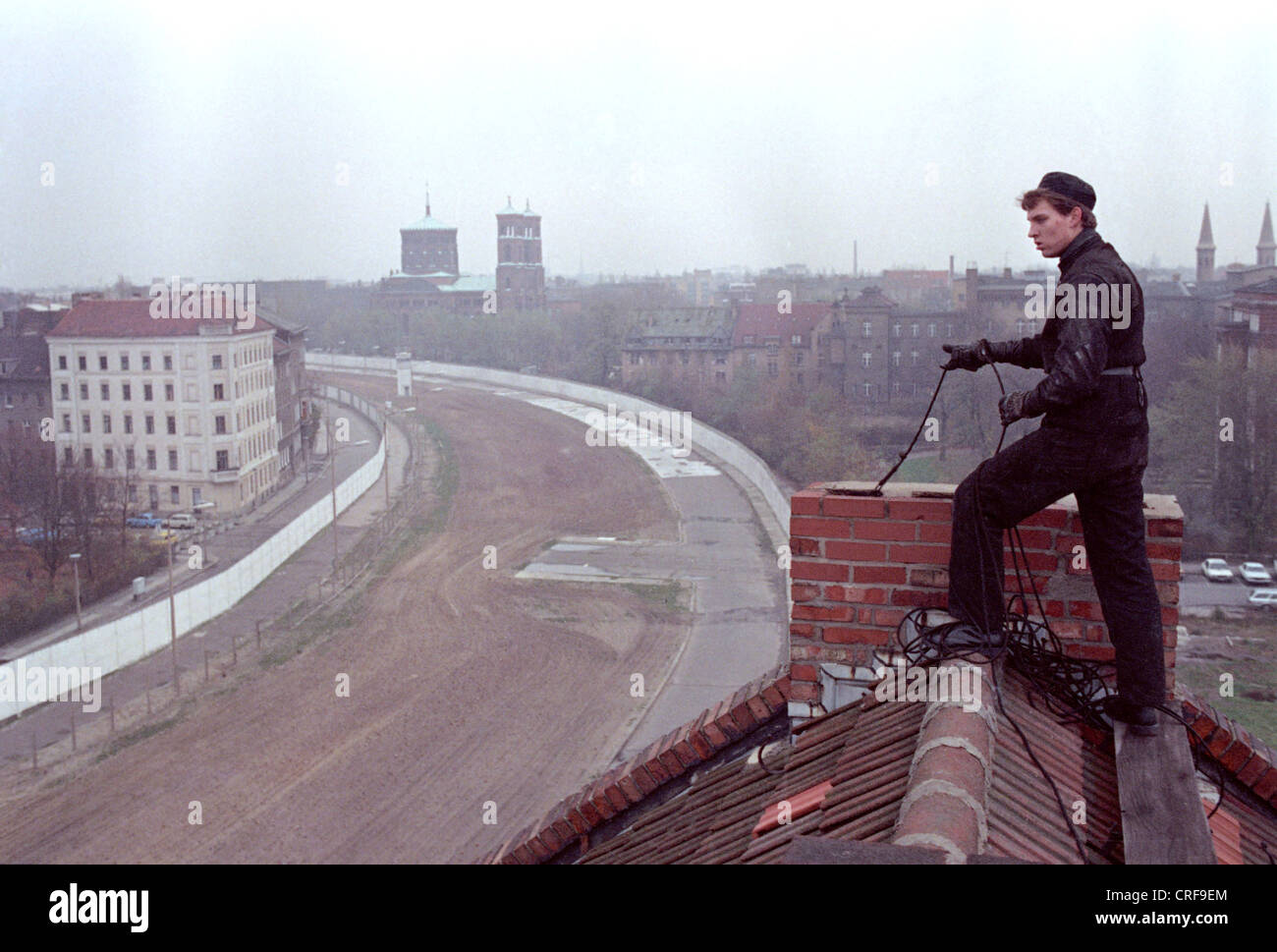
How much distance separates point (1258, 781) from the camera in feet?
9.43

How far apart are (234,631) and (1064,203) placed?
59.3 ft

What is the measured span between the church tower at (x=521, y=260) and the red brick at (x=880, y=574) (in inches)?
2861

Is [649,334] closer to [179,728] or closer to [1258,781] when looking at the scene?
[179,728]

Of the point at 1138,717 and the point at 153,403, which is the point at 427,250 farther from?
the point at 1138,717

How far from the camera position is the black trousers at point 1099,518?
8.35 ft

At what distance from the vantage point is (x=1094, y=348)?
8.04ft

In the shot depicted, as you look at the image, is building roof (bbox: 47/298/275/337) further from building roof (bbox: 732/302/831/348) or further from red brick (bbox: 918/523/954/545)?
red brick (bbox: 918/523/954/545)

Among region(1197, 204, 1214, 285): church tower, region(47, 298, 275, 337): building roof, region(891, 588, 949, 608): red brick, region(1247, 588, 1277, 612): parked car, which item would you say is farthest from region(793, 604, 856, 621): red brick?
region(1197, 204, 1214, 285): church tower

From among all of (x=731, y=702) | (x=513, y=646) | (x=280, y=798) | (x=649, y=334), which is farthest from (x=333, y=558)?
(x=649, y=334)

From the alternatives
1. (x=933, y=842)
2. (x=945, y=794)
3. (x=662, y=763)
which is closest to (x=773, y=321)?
(x=662, y=763)

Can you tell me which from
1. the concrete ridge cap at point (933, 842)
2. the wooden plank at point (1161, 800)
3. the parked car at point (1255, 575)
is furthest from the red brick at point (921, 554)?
the parked car at point (1255, 575)

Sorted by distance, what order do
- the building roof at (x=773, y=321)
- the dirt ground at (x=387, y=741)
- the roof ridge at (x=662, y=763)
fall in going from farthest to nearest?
1. the building roof at (x=773, y=321)
2. the dirt ground at (x=387, y=741)
3. the roof ridge at (x=662, y=763)

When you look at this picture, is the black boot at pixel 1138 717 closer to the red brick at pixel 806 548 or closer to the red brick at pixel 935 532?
the red brick at pixel 935 532

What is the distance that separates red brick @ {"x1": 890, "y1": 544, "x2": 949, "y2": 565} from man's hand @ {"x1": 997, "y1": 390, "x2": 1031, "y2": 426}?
370mm
